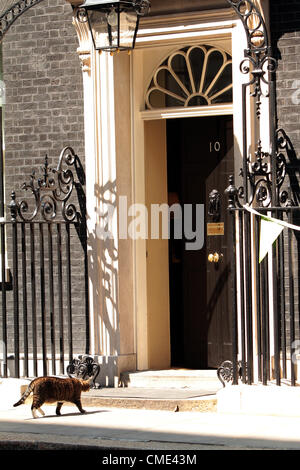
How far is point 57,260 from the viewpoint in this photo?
39.8 ft

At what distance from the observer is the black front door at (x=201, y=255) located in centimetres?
1200

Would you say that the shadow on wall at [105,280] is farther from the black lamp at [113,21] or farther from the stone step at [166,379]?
the black lamp at [113,21]

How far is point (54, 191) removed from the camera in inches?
463

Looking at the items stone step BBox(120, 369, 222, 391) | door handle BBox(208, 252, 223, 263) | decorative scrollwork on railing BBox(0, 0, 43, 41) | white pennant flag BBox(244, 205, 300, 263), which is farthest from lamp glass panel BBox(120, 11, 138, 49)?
stone step BBox(120, 369, 222, 391)

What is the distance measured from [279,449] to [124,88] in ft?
16.4

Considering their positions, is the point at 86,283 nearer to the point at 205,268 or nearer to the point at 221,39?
the point at 205,268

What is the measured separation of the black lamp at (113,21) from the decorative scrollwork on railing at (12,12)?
903 millimetres

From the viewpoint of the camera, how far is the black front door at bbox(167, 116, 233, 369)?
12.0 m

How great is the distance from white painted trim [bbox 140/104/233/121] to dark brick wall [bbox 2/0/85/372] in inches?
28.8

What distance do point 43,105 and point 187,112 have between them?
5.31 feet

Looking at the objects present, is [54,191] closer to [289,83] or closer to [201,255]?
[201,255]

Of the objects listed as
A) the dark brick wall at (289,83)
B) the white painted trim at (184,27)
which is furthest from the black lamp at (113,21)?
the dark brick wall at (289,83)

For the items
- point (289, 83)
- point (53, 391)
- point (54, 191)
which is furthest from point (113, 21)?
point (53, 391)
